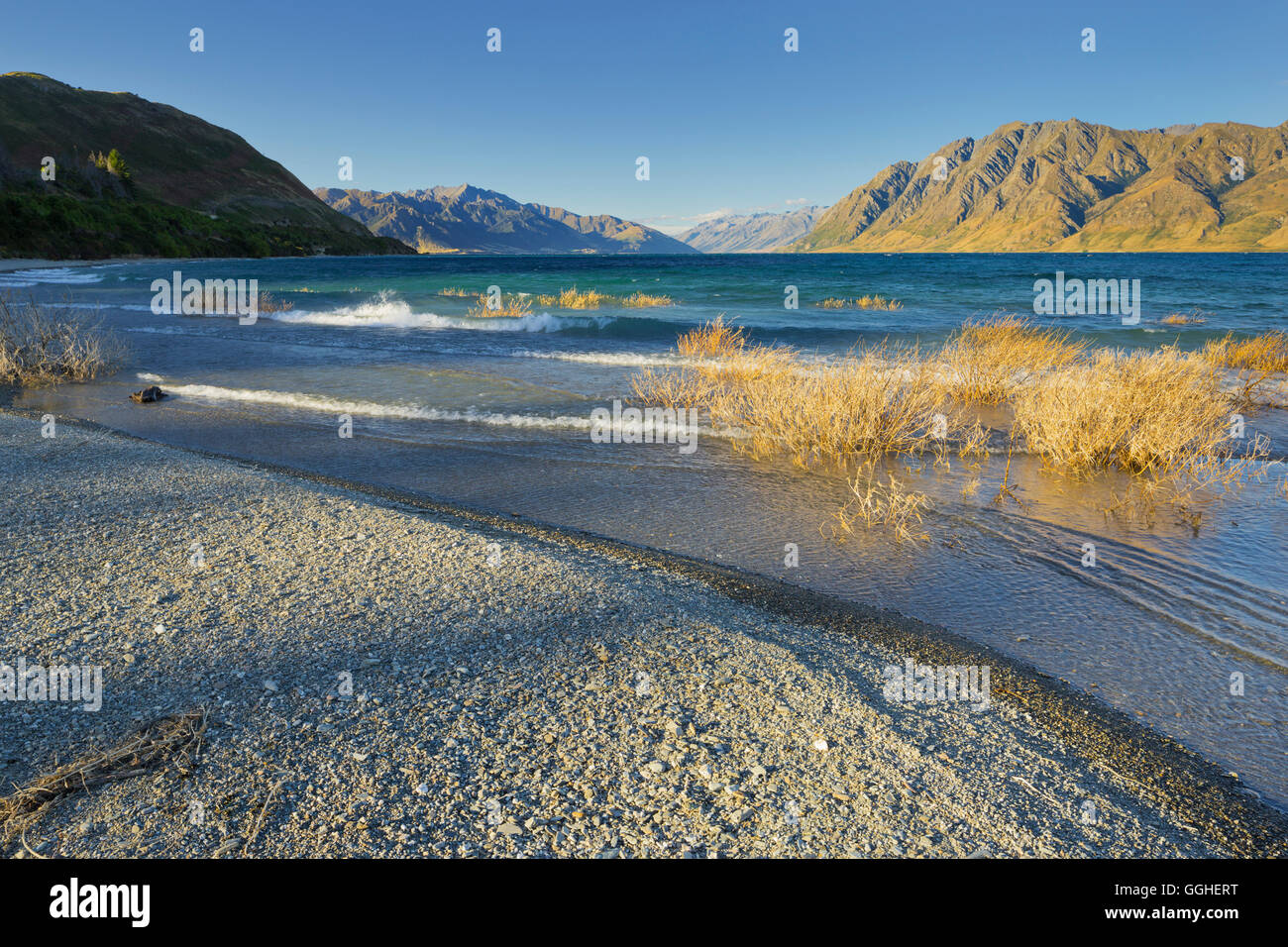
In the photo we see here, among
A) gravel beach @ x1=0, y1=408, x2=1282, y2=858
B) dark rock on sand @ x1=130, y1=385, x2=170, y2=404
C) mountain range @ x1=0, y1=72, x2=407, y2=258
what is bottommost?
gravel beach @ x1=0, y1=408, x2=1282, y2=858

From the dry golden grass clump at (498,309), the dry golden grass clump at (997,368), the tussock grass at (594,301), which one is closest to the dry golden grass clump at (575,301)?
the tussock grass at (594,301)

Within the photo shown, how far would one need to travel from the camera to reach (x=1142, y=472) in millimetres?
8250

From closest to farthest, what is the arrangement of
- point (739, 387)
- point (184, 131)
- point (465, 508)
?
1. point (465, 508)
2. point (739, 387)
3. point (184, 131)

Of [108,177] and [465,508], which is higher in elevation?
[108,177]

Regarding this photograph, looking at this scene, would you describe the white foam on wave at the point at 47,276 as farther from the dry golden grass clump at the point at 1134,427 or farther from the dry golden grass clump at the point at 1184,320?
the dry golden grass clump at the point at 1184,320

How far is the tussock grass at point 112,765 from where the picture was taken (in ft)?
8.15

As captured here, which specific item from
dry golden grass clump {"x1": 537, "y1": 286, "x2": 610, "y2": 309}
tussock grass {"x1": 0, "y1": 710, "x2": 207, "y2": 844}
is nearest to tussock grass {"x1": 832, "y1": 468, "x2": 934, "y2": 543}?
tussock grass {"x1": 0, "y1": 710, "x2": 207, "y2": 844}

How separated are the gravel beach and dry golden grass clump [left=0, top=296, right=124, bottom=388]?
11288 millimetres

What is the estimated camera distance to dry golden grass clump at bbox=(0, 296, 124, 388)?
13180mm

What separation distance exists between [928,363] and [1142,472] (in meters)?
3.33

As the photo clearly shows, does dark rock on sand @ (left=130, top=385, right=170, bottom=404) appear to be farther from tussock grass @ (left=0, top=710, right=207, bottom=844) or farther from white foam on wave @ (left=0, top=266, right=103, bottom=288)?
white foam on wave @ (left=0, top=266, right=103, bottom=288)

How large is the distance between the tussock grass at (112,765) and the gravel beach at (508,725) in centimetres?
5
